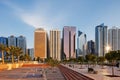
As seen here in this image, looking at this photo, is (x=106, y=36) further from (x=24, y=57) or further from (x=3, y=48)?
(x=3, y=48)

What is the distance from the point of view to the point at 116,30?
618ft

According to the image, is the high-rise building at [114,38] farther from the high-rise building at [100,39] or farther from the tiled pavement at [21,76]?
the tiled pavement at [21,76]

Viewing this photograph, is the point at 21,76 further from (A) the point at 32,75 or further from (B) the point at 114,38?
(B) the point at 114,38

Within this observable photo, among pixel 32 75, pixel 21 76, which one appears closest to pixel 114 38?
pixel 32 75

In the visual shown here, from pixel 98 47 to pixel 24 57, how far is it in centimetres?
6475

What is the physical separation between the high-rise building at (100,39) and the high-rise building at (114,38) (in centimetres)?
433

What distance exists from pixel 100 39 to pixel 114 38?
10.0 meters

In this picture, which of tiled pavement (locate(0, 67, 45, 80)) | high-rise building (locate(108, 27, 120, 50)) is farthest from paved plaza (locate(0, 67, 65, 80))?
high-rise building (locate(108, 27, 120, 50))

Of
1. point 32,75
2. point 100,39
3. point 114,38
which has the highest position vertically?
point 114,38

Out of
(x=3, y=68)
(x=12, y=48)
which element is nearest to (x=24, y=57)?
(x=12, y=48)

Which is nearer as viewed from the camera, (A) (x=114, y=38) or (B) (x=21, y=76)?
(B) (x=21, y=76)

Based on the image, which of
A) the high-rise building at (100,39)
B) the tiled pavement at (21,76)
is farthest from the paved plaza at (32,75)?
the high-rise building at (100,39)

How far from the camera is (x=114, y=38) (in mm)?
181875

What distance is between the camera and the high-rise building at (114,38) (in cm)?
17925
